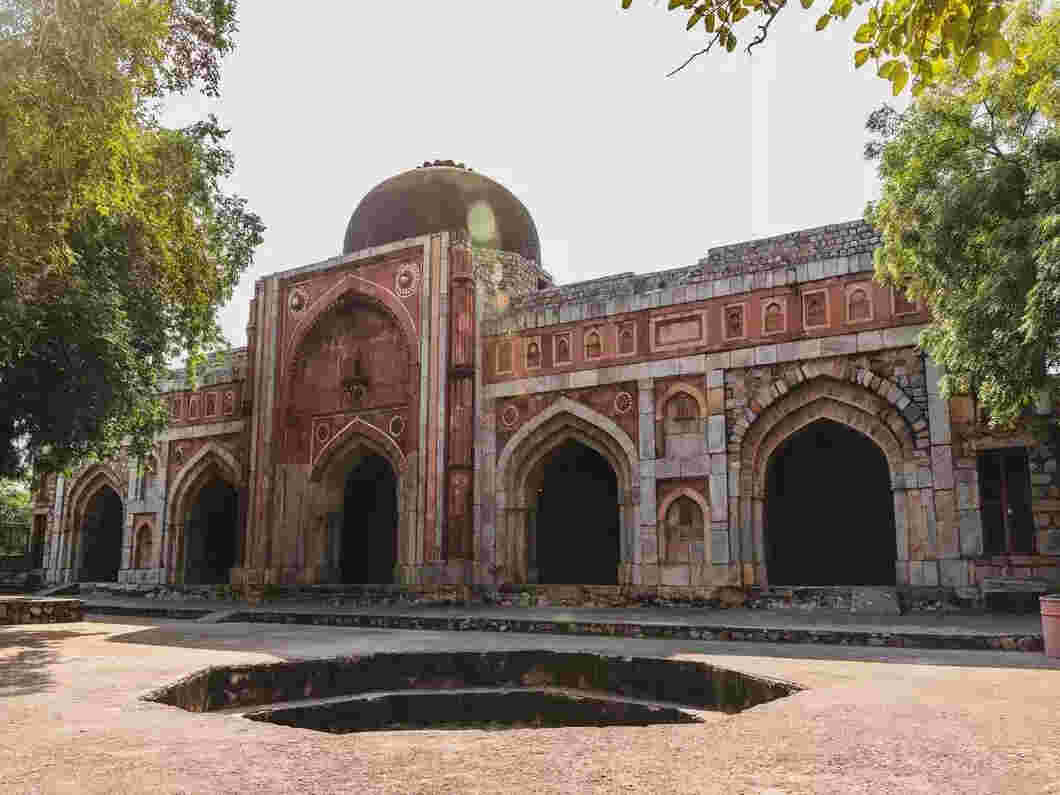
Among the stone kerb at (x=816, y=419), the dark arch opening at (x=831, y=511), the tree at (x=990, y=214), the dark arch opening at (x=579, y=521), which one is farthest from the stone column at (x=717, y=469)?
the dark arch opening at (x=579, y=521)

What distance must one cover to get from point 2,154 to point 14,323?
4040 millimetres

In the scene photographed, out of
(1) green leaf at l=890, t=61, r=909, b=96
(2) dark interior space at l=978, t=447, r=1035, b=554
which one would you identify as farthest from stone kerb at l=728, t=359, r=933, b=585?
(1) green leaf at l=890, t=61, r=909, b=96

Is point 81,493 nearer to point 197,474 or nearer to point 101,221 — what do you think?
point 197,474

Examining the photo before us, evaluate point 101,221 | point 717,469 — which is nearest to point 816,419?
point 717,469

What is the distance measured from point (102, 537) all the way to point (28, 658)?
16770 millimetres

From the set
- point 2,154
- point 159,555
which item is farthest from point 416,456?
point 2,154

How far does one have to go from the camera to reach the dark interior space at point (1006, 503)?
11.5 m

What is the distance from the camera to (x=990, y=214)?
901 centimetres

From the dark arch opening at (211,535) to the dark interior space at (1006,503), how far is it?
14.5 m

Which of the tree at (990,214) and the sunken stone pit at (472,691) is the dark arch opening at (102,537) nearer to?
A: the sunken stone pit at (472,691)

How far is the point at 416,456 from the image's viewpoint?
1625 centimetres

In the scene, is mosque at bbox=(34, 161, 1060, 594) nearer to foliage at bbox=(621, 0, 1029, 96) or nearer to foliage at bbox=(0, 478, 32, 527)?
foliage at bbox=(621, 0, 1029, 96)

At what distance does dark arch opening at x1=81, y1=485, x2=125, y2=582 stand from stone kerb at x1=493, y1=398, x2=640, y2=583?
38.8 ft

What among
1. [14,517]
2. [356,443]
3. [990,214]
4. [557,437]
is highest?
[990,214]
